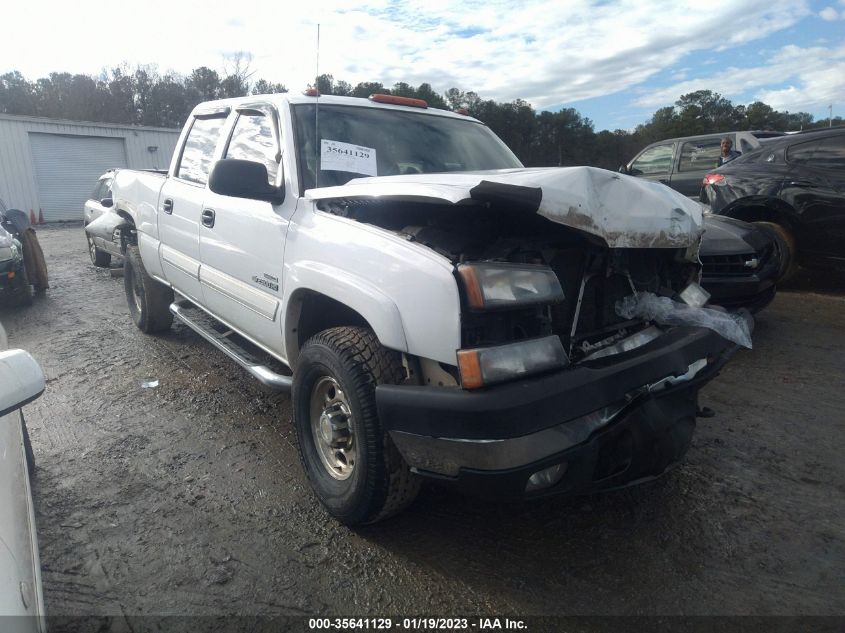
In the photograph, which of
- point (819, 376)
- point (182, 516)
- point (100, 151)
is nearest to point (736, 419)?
point (819, 376)

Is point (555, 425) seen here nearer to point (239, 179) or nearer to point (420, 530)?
point (420, 530)

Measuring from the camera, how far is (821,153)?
610 centimetres

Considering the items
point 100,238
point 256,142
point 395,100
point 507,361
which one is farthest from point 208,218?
point 100,238

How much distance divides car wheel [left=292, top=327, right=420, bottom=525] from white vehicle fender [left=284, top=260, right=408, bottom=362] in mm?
142

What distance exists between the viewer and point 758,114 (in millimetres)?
30078

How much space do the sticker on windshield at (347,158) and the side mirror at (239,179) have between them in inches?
13.5

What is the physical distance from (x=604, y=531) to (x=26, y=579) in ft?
7.06

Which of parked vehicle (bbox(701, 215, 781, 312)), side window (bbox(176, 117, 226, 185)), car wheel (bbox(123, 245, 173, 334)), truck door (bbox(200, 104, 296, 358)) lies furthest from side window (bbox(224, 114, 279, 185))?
parked vehicle (bbox(701, 215, 781, 312))

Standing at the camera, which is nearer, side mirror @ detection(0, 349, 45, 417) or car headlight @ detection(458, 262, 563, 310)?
side mirror @ detection(0, 349, 45, 417)

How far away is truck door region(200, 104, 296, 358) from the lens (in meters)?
3.06

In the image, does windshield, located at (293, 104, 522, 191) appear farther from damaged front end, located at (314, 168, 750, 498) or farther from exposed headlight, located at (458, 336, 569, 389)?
exposed headlight, located at (458, 336, 569, 389)

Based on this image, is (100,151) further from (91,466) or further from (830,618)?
(830,618)

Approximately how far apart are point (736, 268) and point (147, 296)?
5.22 metres

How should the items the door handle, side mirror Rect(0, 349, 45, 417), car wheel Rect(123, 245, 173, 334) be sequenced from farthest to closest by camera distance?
car wheel Rect(123, 245, 173, 334) → the door handle → side mirror Rect(0, 349, 45, 417)
